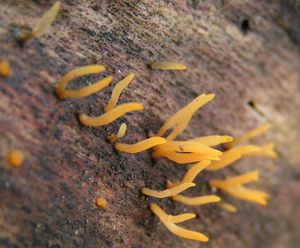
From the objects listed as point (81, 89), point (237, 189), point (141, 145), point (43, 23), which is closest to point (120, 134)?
point (141, 145)

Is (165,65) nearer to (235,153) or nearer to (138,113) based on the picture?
(138,113)

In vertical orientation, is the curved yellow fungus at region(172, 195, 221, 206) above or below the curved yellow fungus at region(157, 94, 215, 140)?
below

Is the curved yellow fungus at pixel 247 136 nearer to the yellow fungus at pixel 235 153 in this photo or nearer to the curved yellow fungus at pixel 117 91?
the yellow fungus at pixel 235 153

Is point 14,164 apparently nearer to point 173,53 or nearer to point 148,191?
point 148,191

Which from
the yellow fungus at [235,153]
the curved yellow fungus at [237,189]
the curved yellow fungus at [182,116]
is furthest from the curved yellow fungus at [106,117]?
the curved yellow fungus at [237,189]

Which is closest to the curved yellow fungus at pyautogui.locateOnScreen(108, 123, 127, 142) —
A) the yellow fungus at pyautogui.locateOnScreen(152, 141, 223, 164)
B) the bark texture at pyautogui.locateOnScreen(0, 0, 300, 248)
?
the bark texture at pyautogui.locateOnScreen(0, 0, 300, 248)

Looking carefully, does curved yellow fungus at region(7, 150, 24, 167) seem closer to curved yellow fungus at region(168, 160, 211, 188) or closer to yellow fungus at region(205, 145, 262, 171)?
curved yellow fungus at region(168, 160, 211, 188)
